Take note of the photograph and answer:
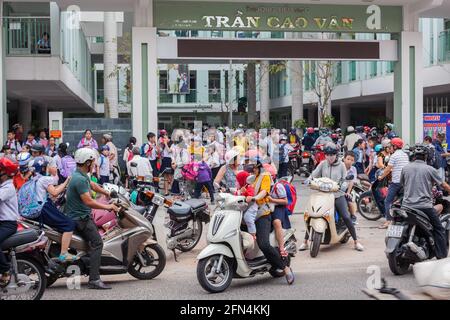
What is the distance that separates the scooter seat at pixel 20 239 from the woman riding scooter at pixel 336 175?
181 inches

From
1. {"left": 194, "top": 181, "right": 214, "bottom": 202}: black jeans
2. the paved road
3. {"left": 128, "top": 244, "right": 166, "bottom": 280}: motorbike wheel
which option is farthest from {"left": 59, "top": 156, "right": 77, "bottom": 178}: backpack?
{"left": 128, "top": 244, "right": 166, "bottom": 280}: motorbike wheel

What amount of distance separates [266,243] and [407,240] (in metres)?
1.82

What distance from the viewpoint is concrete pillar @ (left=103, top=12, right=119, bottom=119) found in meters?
28.7

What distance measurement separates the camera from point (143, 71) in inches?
709

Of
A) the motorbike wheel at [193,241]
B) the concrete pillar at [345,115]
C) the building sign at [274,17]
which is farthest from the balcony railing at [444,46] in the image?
the motorbike wheel at [193,241]

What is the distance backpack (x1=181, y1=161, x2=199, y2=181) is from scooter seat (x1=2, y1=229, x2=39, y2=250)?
27.3 feet

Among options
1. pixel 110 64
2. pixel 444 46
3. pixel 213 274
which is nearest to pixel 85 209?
pixel 213 274

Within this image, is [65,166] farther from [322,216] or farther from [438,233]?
[438,233]

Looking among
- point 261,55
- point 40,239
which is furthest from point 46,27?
point 40,239

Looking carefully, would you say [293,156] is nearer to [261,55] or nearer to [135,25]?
[261,55]

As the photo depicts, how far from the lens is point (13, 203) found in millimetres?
6734

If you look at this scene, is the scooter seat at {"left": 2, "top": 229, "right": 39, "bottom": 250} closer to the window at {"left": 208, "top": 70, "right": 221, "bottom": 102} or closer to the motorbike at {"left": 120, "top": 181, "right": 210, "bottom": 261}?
the motorbike at {"left": 120, "top": 181, "right": 210, "bottom": 261}

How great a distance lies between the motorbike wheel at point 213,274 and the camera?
723cm

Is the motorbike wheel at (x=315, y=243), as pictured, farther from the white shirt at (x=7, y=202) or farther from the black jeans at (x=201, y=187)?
the black jeans at (x=201, y=187)
